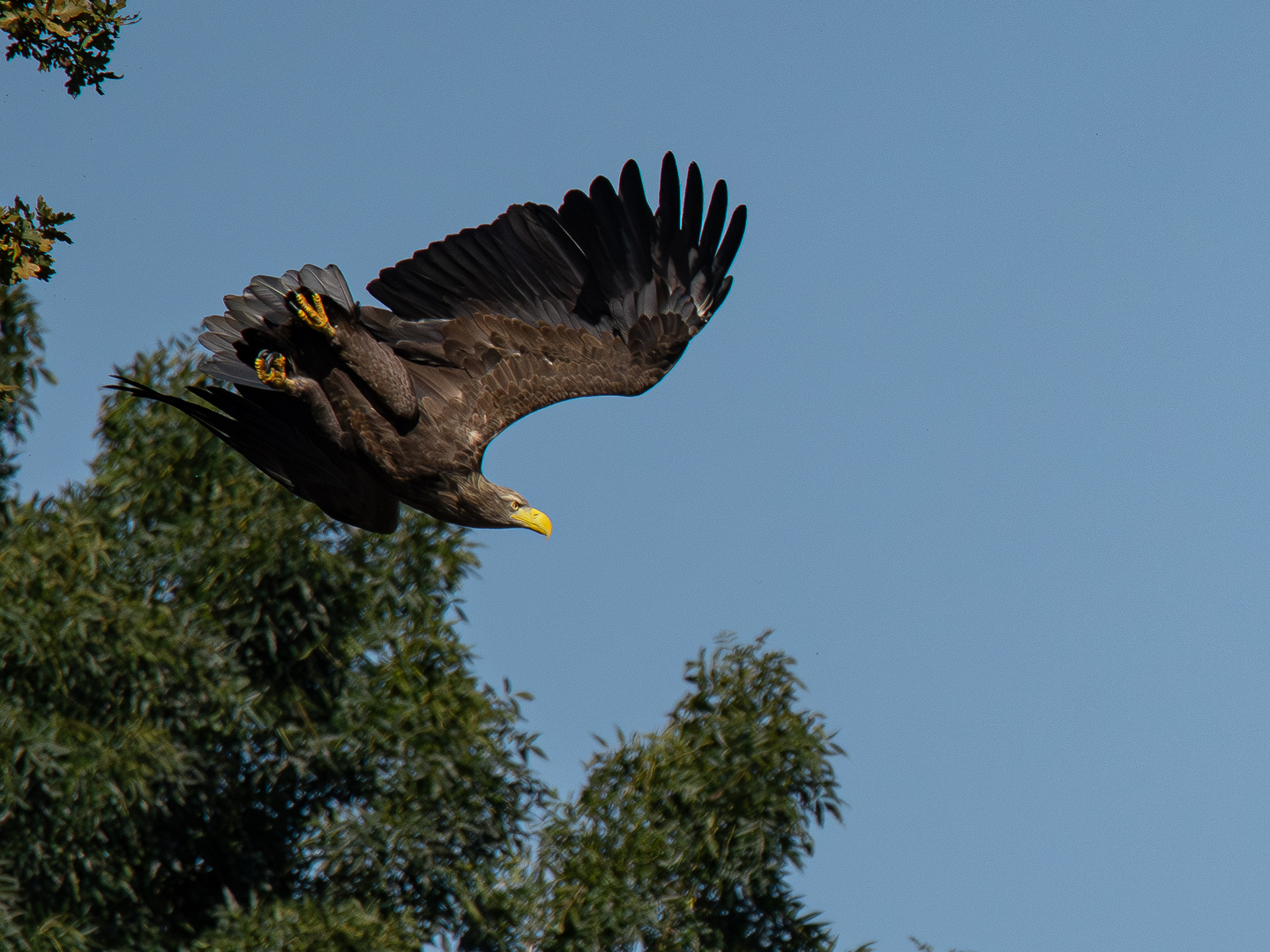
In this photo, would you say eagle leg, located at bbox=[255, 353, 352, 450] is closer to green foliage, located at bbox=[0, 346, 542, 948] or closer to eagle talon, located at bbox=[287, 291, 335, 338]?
eagle talon, located at bbox=[287, 291, 335, 338]

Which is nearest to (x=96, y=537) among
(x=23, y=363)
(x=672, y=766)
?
(x=23, y=363)

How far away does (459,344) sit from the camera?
23.9 feet

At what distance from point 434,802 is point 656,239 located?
25.3 ft

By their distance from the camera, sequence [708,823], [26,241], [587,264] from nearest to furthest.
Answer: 1. [26,241]
2. [587,264]
3. [708,823]

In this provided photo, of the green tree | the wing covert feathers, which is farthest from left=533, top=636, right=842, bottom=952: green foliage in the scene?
the wing covert feathers

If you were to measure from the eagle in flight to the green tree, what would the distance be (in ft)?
19.8

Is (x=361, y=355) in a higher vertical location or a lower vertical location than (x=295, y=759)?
lower

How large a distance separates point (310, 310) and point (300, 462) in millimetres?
871

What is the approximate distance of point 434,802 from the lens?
14211mm

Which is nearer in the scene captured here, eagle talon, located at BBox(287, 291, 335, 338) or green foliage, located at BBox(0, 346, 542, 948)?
eagle talon, located at BBox(287, 291, 335, 338)

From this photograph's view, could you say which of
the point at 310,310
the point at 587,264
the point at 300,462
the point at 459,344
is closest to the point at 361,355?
the point at 310,310

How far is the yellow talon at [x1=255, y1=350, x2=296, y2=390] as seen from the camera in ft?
21.9

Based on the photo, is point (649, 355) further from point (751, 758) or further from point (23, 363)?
point (23, 363)

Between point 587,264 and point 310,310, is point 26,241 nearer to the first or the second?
point 310,310
